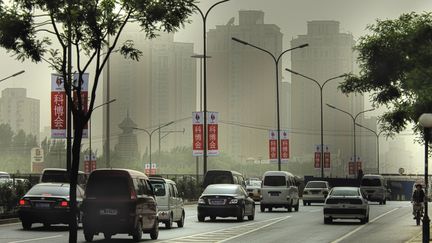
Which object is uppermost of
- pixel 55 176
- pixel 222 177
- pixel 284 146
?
pixel 284 146

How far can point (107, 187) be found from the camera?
80.6 feet

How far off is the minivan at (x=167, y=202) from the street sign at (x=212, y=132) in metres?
26.1

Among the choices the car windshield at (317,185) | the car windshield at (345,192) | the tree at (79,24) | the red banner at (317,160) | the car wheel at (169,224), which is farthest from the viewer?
the red banner at (317,160)

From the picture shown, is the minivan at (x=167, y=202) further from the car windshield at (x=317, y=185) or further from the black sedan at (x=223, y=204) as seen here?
the car windshield at (x=317, y=185)

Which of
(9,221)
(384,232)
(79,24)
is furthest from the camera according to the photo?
(9,221)

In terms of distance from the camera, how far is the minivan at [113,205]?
2405 cm

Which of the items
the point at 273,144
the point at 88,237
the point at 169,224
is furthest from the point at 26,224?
the point at 273,144

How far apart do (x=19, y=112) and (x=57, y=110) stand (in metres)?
109

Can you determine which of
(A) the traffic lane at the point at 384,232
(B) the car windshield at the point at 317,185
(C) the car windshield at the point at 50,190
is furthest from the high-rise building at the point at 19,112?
(C) the car windshield at the point at 50,190

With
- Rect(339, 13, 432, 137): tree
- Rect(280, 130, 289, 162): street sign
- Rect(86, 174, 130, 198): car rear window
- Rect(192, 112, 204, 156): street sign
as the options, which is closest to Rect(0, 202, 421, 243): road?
Rect(86, 174, 130, 198): car rear window

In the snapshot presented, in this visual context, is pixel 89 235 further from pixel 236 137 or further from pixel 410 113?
pixel 236 137

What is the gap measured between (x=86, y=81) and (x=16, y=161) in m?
104

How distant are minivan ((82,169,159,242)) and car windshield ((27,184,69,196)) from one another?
4.66 meters

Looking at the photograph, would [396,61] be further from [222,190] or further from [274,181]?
[274,181]
